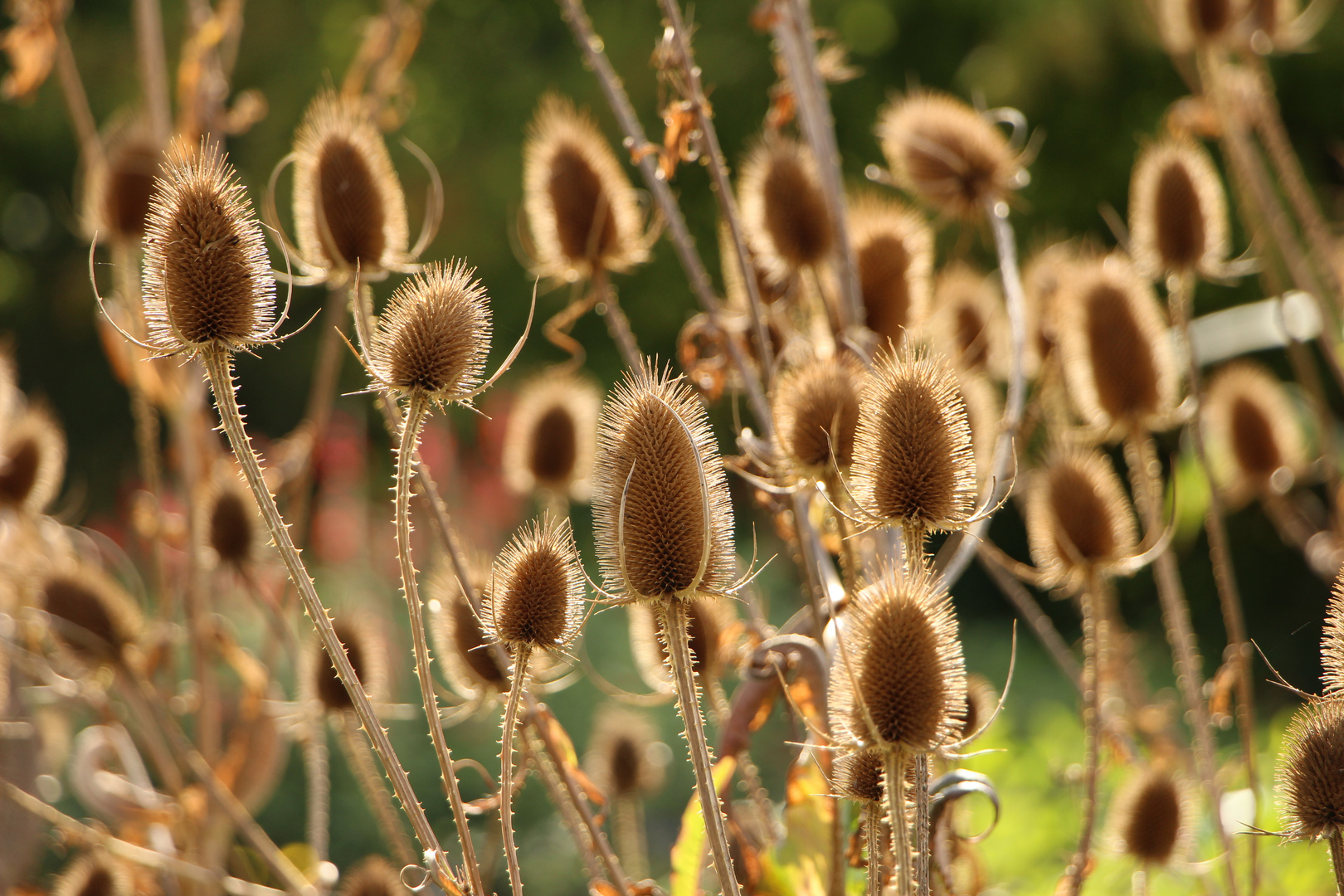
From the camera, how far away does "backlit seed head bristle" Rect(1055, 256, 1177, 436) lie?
150 cm

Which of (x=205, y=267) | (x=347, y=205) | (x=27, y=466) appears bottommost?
(x=205, y=267)

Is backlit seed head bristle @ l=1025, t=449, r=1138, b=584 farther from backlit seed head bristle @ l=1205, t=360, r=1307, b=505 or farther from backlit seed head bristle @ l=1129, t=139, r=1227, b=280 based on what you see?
backlit seed head bristle @ l=1205, t=360, r=1307, b=505

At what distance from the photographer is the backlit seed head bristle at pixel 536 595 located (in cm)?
83

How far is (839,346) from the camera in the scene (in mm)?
1342

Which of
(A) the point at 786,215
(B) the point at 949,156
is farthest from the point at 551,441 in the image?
(B) the point at 949,156

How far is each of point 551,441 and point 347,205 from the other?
0.80 m

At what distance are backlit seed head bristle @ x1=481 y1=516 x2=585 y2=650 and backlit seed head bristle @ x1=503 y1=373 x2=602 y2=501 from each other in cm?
90

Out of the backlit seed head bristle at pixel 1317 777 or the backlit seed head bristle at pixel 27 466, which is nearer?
the backlit seed head bristle at pixel 1317 777

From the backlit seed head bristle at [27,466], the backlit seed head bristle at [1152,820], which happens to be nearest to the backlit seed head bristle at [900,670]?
the backlit seed head bristle at [1152,820]

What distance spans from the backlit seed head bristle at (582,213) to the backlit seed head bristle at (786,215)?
0.48ft

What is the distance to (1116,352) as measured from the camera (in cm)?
150

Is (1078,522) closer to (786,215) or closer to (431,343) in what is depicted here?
(786,215)

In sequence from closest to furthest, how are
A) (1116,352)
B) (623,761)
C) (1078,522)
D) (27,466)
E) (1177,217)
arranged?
(1078,522), (1116,352), (1177,217), (27,466), (623,761)

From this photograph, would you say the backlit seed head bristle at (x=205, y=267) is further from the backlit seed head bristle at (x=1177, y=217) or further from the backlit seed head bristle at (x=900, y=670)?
the backlit seed head bristle at (x=1177, y=217)
